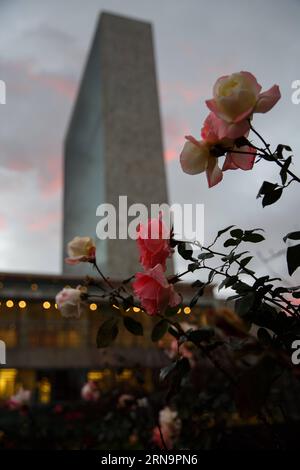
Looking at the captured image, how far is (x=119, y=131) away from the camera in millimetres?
25766

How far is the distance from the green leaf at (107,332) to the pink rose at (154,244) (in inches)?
5.8

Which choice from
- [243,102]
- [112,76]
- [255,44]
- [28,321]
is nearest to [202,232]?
[243,102]

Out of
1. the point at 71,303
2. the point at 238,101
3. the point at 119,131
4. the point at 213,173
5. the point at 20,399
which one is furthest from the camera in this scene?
the point at 119,131

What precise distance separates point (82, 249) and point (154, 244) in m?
0.30

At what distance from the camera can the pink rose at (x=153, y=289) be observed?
24.1 inches

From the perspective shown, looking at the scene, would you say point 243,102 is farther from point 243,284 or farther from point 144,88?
point 144,88

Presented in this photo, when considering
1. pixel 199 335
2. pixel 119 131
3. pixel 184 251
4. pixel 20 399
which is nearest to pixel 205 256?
pixel 184 251

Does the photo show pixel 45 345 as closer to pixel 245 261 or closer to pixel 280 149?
pixel 245 261

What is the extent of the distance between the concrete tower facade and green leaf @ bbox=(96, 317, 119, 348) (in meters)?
20.4

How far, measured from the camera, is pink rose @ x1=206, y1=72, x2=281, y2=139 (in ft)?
1.77

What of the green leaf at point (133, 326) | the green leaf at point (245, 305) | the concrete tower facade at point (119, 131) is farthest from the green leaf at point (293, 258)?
the concrete tower facade at point (119, 131)

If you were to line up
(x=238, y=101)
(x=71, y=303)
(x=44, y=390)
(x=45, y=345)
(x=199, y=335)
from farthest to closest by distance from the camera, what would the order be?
(x=44, y=390)
(x=45, y=345)
(x=71, y=303)
(x=199, y=335)
(x=238, y=101)

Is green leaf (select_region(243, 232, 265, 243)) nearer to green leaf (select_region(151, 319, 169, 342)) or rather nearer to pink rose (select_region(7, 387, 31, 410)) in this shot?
green leaf (select_region(151, 319, 169, 342))

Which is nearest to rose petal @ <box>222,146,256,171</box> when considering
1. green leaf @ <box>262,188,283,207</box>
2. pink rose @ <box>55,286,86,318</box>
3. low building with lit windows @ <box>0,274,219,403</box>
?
green leaf @ <box>262,188,283,207</box>
